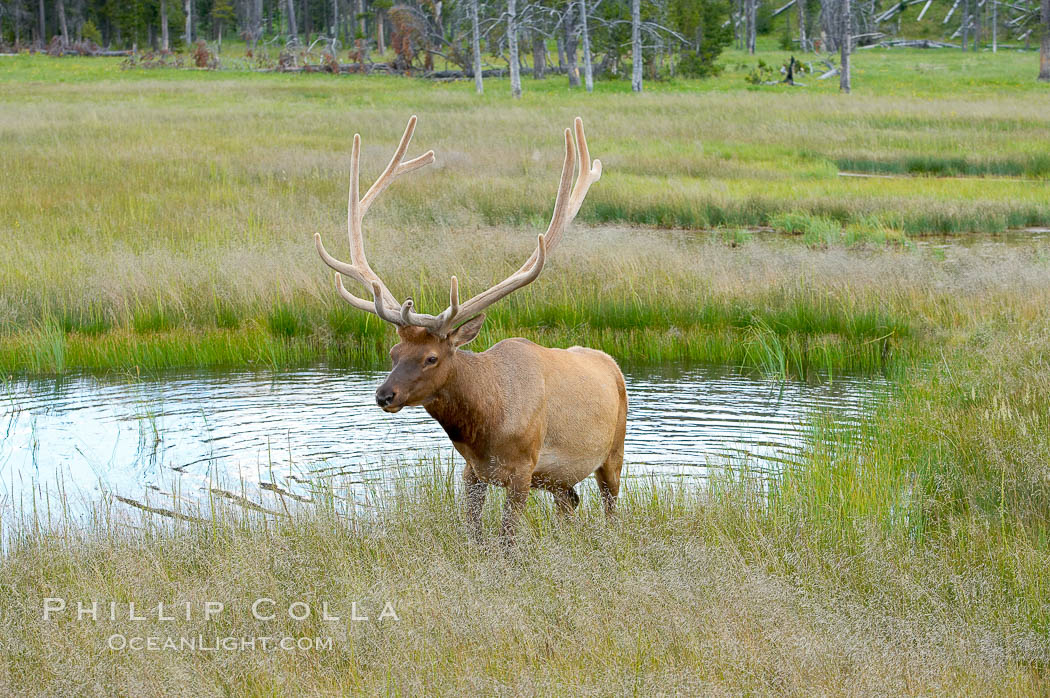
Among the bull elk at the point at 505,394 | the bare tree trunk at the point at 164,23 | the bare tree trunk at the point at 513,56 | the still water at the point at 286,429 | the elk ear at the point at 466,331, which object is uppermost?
the bare tree trunk at the point at 164,23

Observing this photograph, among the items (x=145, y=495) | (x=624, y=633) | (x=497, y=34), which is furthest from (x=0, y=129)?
(x=497, y=34)

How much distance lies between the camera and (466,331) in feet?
16.8

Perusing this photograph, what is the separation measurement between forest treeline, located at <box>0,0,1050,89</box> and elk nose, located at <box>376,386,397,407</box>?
35.4 m

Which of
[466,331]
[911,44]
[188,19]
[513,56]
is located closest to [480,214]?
[466,331]

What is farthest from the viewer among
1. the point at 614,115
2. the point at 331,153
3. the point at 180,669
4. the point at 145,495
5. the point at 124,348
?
the point at 614,115

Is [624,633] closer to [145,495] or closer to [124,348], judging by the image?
[145,495]

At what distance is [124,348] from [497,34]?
5078 centimetres

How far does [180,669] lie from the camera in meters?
3.76

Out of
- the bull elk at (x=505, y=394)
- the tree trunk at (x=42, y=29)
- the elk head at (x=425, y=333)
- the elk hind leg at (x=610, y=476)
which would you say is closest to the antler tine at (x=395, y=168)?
the bull elk at (x=505, y=394)

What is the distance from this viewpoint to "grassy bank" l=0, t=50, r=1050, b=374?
10269 millimetres

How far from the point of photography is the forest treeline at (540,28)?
46.3 meters

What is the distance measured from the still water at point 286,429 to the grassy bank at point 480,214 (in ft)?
2.08

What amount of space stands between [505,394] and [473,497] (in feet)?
1.78

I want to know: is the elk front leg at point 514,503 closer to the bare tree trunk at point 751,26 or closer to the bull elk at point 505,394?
the bull elk at point 505,394
